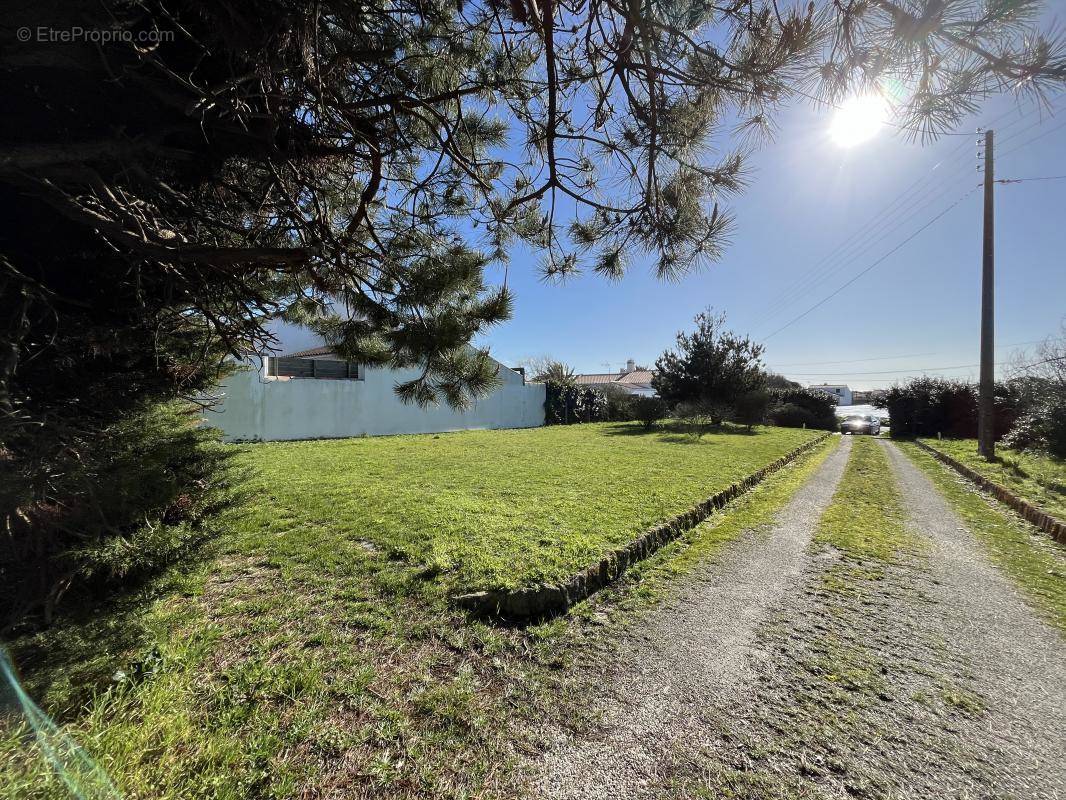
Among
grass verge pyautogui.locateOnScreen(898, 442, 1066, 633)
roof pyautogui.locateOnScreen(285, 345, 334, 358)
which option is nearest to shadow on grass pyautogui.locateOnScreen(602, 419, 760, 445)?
grass verge pyautogui.locateOnScreen(898, 442, 1066, 633)

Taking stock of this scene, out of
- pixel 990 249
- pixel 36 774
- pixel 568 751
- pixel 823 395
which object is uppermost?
pixel 990 249

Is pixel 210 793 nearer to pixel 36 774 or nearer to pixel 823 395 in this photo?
pixel 36 774

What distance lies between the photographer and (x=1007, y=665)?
6.98 feet

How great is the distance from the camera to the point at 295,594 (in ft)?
9.02

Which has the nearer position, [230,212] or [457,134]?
[230,212]

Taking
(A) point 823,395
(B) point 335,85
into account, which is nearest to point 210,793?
(B) point 335,85

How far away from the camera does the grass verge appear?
2.90m

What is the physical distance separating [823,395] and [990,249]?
16002 mm

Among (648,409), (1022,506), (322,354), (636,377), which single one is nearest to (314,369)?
(322,354)

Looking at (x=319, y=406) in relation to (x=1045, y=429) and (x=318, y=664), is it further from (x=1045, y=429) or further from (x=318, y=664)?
(x=1045, y=429)

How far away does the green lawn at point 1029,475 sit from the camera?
531 cm

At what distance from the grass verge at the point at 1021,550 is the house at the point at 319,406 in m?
7.37

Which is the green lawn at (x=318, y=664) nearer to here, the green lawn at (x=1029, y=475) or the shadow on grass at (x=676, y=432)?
the green lawn at (x=1029, y=475)

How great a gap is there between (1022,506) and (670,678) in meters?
6.47
